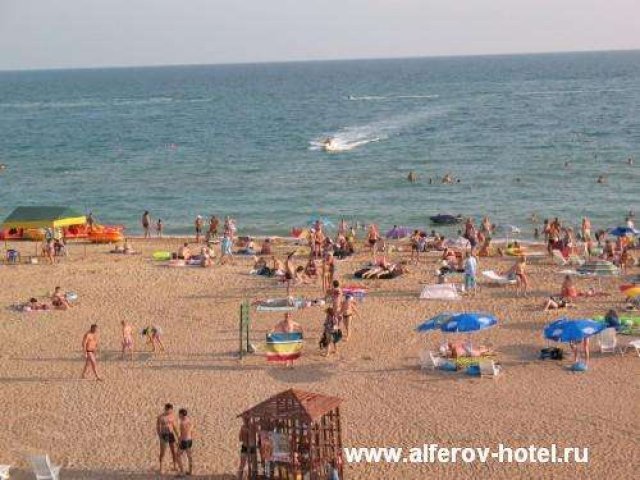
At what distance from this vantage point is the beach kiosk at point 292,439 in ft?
37.2

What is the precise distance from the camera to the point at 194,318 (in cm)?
1964

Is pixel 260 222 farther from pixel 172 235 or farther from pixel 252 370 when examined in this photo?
pixel 252 370

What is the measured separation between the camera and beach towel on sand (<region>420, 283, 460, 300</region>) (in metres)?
20.3

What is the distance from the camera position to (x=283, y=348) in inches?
622

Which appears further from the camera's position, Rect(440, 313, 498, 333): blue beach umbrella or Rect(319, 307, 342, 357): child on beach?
Rect(319, 307, 342, 357): child on beach

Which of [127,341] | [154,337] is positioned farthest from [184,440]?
[154,337]

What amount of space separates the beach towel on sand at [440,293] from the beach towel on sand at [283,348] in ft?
17.7

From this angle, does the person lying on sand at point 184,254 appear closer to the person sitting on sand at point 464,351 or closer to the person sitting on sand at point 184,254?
the person sitting on sand at point 184,254

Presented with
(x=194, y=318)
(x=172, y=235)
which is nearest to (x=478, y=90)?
(x=172, y=235)

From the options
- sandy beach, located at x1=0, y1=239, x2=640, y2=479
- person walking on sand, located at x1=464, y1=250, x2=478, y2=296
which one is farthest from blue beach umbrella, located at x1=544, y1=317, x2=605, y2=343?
person walking on sand, located at x1=464, y1=250, x2=478, y2=296

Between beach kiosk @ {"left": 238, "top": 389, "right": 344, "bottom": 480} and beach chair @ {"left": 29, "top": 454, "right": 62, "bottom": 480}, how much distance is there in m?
2.74

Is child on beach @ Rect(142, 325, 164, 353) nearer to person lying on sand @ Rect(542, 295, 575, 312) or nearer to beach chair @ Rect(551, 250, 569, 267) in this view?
person lying on sand @ Rect(542, 295, 575, 312)

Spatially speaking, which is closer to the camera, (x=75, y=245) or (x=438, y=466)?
(x=438, y=466)

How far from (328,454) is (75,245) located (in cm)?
1931
